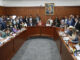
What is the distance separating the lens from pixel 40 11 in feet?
45.0

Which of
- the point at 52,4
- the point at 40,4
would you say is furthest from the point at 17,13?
the point at 52,4

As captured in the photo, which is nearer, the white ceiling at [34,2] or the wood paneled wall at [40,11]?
the white ceiling at [34,2]

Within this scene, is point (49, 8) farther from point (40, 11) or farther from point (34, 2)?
point (34, 2)

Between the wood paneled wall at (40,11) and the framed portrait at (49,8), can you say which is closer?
the framed portrait at (49,8)

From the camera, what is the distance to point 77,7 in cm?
1334

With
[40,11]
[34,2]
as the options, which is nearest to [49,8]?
[40,11]

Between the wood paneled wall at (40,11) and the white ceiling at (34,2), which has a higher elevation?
the white ceiling at (34,2)

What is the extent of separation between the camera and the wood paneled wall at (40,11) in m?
13.4

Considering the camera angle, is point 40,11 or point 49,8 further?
point 40,11

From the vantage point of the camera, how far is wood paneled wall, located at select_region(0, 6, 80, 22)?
13.4 meters

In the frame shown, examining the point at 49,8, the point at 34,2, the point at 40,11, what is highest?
the point at 34,2

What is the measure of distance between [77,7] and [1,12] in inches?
361

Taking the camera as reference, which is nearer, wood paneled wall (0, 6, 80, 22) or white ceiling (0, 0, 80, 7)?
white ceiling (0, 0, 80, 7)

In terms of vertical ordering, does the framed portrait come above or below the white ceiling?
below
